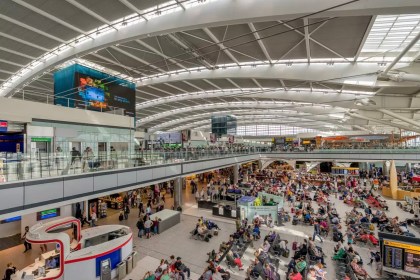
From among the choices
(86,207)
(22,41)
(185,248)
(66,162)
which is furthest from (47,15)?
(185,248)

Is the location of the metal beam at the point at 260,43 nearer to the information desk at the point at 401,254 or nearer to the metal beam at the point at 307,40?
the metal beam at the point at 307,40

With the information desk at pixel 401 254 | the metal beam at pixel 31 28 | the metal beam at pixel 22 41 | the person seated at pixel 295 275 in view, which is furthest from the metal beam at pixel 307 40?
the metal beam at pixel 22 41

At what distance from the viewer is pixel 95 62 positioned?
21609 millimetres

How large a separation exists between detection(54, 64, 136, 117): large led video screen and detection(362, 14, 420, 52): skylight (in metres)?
19.7

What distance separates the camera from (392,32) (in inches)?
521

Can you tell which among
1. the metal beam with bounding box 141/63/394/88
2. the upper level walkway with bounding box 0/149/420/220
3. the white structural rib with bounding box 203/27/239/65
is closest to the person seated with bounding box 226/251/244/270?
the upper level walkway with bounding box 0/149/420/220

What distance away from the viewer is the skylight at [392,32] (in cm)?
1184

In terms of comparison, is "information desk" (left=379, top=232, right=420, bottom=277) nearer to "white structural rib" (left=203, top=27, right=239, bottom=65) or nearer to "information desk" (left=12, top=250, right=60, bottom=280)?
"white structural rib" (left=203, top=27, right=239, bottom=65)

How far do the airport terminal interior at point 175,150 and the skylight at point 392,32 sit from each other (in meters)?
0.10

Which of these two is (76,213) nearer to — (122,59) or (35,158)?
(35,158)

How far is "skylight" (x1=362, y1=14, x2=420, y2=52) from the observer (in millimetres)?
11836

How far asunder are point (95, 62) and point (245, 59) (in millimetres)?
14317

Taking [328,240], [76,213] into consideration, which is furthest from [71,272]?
[328,240]

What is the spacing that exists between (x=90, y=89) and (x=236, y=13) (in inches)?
602
